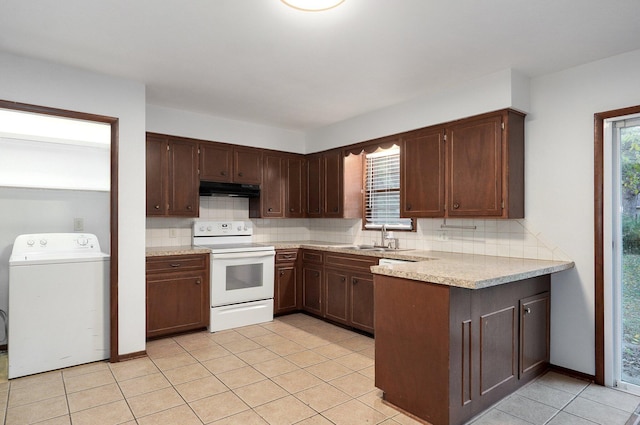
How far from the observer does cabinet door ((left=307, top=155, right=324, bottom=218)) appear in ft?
16.6

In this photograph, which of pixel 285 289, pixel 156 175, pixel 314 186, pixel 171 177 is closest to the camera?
pixel 156 175

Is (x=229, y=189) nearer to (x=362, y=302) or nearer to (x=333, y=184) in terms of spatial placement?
(x=333, y=184)

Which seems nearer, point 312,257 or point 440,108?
point 440,108

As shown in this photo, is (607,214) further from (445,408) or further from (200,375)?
(200,375)

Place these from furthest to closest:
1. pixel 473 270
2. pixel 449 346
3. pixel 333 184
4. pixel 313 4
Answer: pixel 333 184 < pixel 473 270 < pixel 449 346 < pixel 313 4

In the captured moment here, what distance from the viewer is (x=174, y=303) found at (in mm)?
3838

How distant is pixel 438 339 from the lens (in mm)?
2186

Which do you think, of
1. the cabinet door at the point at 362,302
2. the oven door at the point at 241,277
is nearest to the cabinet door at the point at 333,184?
the oven door at the point at 241,277

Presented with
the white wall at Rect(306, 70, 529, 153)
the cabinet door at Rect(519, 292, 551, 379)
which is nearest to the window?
the white wall at Rect(306, 70, 529, 153)

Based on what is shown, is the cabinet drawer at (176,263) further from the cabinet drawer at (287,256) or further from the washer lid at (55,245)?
the cabinet drawer at (287,256)

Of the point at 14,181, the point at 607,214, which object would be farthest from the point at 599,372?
the point at 14,181

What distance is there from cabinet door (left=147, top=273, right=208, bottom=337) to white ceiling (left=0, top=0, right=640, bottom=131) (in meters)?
1.87

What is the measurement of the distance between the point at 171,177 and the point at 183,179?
0.13 m

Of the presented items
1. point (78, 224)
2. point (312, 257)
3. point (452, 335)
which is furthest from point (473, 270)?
point (78, 224)
